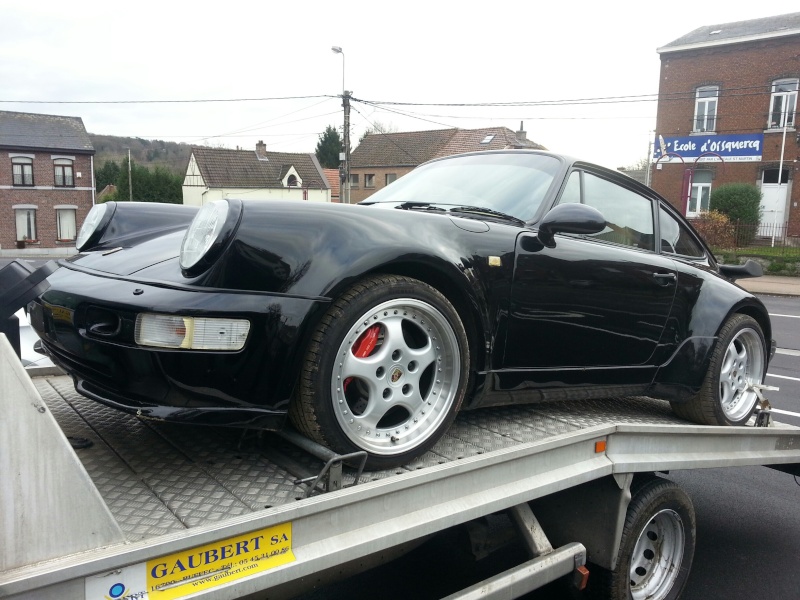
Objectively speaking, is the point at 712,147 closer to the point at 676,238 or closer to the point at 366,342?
the point at 676,238

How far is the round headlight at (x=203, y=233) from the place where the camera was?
6.61 ft

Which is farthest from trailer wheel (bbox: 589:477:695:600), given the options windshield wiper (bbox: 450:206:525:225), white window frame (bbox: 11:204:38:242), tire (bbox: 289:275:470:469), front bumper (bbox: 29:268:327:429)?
white window frame (bbox: 11:204:38:242)

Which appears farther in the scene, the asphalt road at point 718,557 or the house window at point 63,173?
the house window at point 63,173

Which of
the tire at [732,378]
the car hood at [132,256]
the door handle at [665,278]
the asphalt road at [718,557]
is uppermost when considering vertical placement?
the car hood at [132,256]

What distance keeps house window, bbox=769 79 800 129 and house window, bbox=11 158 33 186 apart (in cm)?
3811

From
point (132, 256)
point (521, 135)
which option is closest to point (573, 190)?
point (132, 256)

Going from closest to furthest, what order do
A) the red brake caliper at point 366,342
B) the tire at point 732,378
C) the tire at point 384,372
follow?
the tire at point 384,372 → the red brake caliper at point 366,342 → the tire at point 732,378

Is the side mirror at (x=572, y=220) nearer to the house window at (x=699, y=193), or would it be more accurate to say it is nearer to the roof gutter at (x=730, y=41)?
the house window at (x=699, y=193)

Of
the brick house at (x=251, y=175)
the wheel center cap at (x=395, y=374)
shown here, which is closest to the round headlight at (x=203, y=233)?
the wheel center cap at (x=395, y=374)

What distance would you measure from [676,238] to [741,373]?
90 cm

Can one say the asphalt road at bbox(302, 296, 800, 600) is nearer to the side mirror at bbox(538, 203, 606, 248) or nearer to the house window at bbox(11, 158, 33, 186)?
the side mirror at bbox(538, 203, 606, 248)

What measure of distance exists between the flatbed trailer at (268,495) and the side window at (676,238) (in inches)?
40.5

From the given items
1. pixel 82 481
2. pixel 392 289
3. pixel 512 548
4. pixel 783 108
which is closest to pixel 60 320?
pixel 82 481

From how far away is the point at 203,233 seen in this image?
6.77ft
